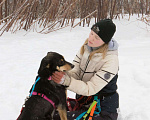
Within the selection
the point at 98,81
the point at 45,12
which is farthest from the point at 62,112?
the point at 45,12

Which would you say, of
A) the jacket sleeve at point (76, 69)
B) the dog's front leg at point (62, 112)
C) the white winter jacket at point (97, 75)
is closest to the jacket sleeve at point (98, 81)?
the white winter jacket at point (97, 75)

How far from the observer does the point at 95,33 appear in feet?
6.84

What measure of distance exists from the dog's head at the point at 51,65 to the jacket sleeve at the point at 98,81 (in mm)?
227

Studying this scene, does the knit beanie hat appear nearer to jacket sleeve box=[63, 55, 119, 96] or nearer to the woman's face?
the woman's face

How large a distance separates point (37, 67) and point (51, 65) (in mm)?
2494

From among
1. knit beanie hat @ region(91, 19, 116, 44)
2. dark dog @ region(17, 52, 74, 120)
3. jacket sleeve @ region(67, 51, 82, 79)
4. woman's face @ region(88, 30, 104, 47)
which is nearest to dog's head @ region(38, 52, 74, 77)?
dark dog @ region(17, 52, 74, 120)

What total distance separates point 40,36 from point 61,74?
561cm

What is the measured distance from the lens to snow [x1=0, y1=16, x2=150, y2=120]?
9.45 ft

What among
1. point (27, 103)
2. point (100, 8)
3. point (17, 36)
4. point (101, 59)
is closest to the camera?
point (27, 103)

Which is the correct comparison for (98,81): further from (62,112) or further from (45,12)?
(45,12)

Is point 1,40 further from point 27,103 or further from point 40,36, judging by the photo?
point 27,103

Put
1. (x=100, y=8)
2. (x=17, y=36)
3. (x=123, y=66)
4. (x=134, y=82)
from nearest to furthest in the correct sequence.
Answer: (x=134, y=82), (x=123, y=66), (x=17, y=36), (x=100, y=8)

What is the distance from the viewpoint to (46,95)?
6.52 feet

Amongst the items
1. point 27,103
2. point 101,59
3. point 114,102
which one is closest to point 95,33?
point 101,59
